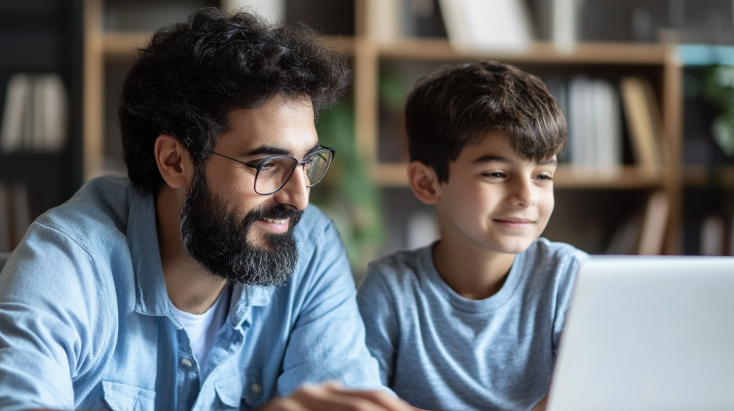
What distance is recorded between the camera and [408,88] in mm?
2672

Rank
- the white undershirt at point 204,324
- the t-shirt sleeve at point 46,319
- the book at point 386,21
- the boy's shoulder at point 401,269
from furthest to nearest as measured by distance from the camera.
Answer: the book at point 386,21 → the boy's shoulder at point 401,269 → the white undershirt at point 204,324 → the t-shirt sleeve at point 46,319

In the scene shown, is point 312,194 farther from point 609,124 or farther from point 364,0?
point 609,124

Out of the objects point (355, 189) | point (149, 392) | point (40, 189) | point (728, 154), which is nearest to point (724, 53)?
point (728, 154)

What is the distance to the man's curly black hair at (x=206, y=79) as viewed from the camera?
1027 millimetres

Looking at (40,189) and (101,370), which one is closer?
(101,370)

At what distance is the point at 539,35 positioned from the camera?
2596mm

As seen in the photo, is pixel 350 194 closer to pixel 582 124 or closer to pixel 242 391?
pixel 582 124

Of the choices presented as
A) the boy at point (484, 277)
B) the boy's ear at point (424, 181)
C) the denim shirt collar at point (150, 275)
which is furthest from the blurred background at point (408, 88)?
the denim shirt collar at point (150, 275)

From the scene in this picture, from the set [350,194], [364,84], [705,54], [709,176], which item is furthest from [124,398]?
[705,54]

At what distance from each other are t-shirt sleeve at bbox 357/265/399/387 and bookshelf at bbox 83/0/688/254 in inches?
51.4

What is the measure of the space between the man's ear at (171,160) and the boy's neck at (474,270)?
1.65ft

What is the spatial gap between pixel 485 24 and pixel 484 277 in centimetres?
151

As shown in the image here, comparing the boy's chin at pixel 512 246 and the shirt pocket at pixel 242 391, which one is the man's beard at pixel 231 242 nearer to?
the shirt pocket at pixel 242 391

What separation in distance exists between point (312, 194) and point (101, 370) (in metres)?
1.62
